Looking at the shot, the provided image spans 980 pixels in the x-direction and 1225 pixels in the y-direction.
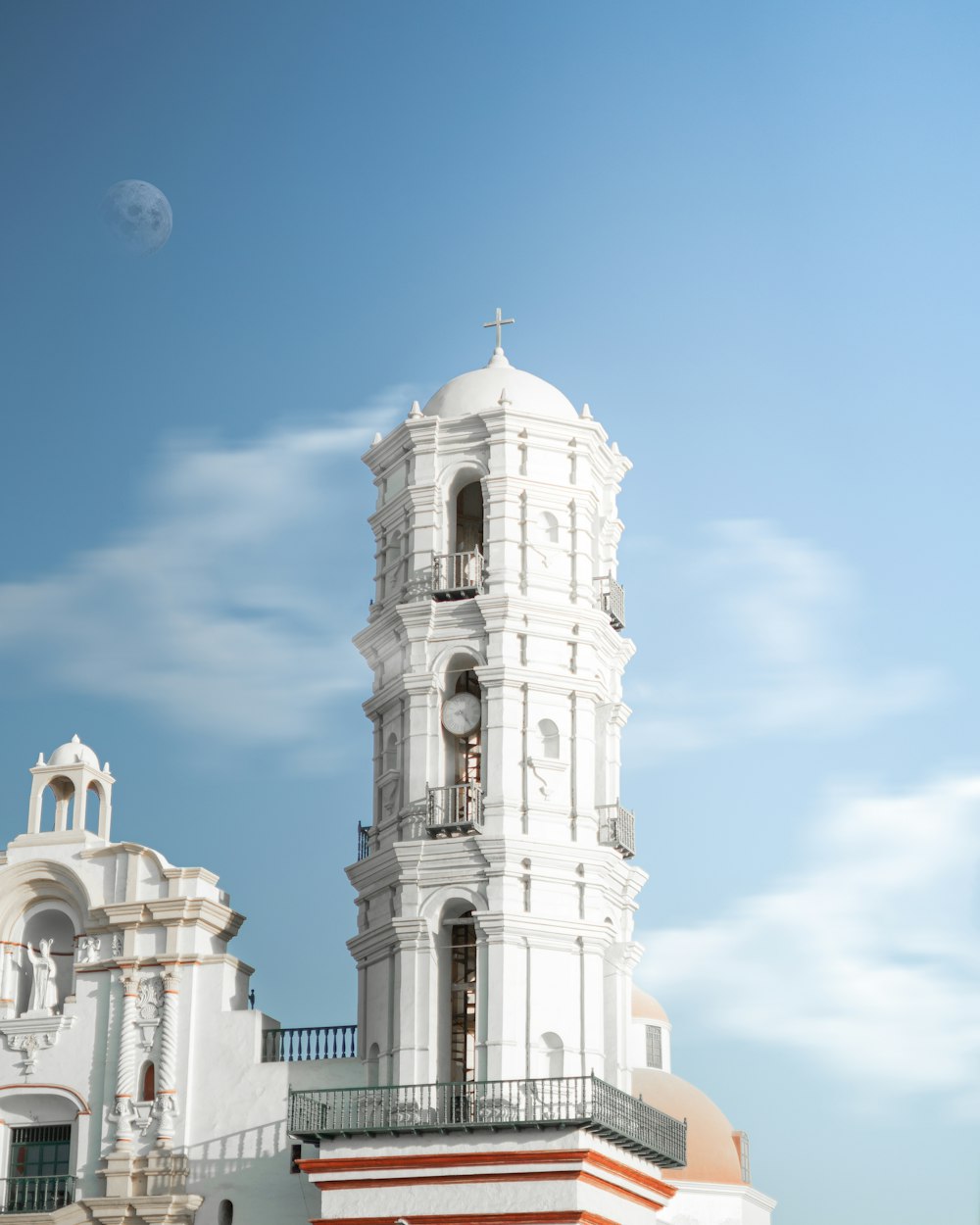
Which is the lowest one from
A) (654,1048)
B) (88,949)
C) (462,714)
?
(88,949)

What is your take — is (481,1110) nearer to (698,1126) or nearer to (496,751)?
(496,751)

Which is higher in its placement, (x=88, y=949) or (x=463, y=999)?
(x=88, y=949)

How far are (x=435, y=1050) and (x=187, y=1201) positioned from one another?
5.96 meters

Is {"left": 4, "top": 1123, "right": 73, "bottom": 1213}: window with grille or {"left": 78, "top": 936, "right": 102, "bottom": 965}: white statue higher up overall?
{"left": 78, "top": 936, "right": 102, "bottom": 965}: white statue

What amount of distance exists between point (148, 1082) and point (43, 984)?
3584 mm

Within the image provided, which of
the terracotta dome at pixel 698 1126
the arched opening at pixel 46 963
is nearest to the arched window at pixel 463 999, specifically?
the arched opening at pixel 46 963

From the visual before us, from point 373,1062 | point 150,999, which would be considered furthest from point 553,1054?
point 150,999

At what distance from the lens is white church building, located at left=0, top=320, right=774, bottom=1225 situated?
4331 centimetres

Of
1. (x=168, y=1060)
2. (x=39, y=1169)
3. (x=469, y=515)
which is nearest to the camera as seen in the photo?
(x=168, y=1060)

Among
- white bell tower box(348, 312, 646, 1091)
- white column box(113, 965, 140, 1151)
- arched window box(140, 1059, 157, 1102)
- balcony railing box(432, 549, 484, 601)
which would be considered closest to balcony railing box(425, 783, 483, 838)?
white bell tower box(348, 312, 646, 1091)

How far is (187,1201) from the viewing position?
45375mm

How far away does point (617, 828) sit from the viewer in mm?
47500

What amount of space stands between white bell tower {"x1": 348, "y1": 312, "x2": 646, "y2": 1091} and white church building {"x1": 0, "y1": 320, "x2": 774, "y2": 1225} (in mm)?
60

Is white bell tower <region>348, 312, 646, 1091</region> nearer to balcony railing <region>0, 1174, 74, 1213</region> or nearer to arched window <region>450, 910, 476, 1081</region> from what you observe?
arched window <region>450, 910, 476, 1081</region>
